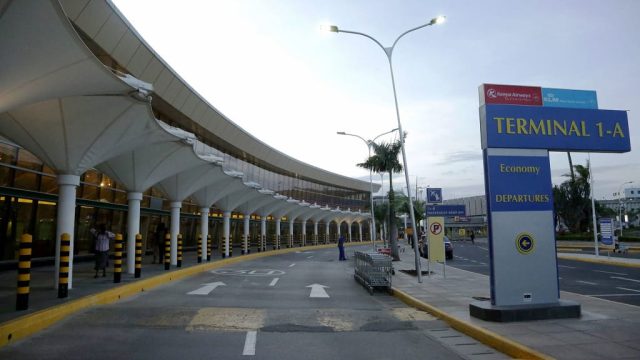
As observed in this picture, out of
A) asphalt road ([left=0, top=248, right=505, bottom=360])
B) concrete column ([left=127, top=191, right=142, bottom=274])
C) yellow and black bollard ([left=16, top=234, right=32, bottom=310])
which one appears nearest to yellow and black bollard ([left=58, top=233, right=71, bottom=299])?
asphalt road ([left=0, top=248, right=505, bottom=360])

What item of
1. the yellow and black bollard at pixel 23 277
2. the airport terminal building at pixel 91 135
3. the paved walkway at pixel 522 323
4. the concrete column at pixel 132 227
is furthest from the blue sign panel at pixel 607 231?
the yellow and black bollard at pixel 23 277

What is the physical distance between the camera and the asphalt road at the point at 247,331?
257 inches

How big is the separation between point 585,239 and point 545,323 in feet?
154

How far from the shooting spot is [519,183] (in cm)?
931

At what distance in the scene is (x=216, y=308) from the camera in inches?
400

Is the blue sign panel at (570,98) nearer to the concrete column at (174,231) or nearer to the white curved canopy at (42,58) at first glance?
the white curved canopy at (42,58)

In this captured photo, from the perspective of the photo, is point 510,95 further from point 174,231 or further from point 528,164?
point 174,231

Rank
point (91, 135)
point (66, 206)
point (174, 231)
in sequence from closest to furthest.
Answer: point (66, 206)
point (91, 135)
point (174, 231)

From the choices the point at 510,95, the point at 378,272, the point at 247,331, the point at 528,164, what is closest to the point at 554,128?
the point at 528,164

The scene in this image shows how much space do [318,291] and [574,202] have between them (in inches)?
2029

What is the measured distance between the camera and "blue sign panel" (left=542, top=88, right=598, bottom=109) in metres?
9.81

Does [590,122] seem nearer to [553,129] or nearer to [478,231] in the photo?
[553,129]

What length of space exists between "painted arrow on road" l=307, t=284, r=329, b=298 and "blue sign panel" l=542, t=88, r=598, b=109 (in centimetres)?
784

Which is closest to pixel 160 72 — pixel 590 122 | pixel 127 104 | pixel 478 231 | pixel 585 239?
pixel 127 104
